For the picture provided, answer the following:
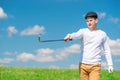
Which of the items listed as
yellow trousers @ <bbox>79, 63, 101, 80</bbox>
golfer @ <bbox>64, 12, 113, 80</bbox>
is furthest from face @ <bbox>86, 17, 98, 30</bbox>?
yellow trousers @ <bbox>79, 63, 101, 80</bbox>

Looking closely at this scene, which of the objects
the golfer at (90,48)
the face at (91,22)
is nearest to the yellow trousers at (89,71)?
the golfer at (90,48)

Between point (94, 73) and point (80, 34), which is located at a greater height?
point (80, 34)

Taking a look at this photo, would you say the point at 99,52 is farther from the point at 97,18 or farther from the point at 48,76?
the point at 48,76

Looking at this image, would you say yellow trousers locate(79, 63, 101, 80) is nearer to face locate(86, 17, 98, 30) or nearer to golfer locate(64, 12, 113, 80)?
golfer locate(64, 12, 113, 80)

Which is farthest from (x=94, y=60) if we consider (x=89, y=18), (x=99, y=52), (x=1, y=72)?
(x=1, y=72)

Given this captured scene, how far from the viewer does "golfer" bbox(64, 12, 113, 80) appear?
1129cm

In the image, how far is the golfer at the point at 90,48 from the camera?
11.3 meters

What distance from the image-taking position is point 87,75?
11.4m

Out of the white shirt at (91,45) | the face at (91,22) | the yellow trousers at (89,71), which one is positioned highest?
the face at (91,22)

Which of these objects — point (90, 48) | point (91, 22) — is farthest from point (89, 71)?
point (91, 22)

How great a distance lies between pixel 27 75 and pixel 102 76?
145 inches

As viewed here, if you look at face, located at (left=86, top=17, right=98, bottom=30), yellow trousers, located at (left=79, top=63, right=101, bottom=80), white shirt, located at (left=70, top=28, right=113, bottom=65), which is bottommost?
yellow trousers, located at (left=79, top=63, right=101, bottom=80)

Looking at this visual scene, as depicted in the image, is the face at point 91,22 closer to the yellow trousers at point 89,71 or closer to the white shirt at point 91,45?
the white shirt at point 91,45

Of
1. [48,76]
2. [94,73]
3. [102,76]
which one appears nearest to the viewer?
[94,73]
